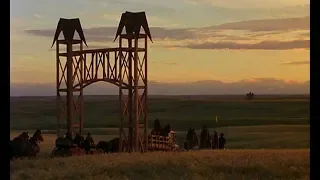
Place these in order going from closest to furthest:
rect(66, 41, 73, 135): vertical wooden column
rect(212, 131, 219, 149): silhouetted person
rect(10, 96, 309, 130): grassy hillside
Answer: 1. rect(66, 41, 73, 135): vertical wooden column
2. rect(212, 131, 219, 149): silhouetted person
3. rect(10, 96, 309, 130): grassy hillside

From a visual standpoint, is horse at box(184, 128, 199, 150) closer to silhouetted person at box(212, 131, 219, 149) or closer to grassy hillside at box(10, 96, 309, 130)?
silhouetted person at box(212, 131, 219, 149)

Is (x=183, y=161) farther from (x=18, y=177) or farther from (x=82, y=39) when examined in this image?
(x=82, y=39)

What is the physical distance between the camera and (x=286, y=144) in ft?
90.2

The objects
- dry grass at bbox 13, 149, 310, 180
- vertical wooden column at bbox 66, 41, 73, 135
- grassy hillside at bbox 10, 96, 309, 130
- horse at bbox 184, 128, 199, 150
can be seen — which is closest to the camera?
dry grass at bbox 13, 149, 310, 180

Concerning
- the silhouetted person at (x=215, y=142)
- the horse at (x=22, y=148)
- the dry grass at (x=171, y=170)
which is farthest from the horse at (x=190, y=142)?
the dry grass at (x=171, y=170)

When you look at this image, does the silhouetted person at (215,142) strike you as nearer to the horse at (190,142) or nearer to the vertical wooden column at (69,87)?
the horse at (190,142)

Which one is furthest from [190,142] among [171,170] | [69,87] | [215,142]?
[171,170]

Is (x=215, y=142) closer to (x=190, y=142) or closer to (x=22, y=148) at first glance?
(x=190, y=142)

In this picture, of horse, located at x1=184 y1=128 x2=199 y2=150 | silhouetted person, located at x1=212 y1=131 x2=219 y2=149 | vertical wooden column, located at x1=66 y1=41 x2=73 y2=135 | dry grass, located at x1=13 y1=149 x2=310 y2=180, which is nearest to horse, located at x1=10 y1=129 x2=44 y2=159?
vertical wooden column, located at x1=66 y1=41 x2=73 y2=135

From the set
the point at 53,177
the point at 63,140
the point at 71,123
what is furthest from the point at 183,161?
the point at 71,123

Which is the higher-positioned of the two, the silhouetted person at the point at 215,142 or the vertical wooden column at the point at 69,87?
the vertical wooden column at the point at 69,87
